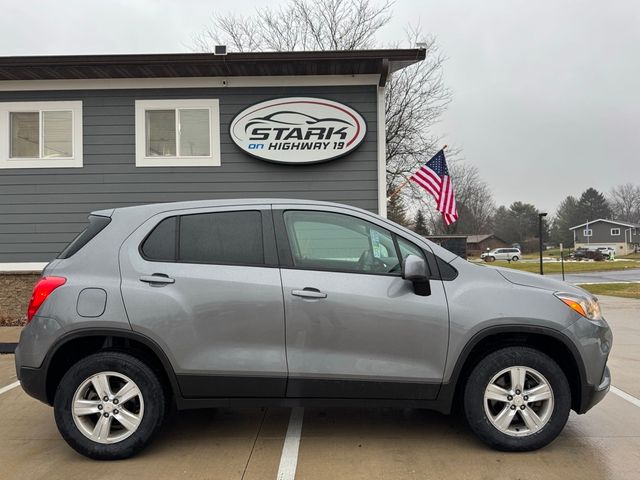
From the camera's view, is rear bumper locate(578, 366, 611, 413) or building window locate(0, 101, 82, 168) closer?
rear bumper locate(578, 366, 611, 413)

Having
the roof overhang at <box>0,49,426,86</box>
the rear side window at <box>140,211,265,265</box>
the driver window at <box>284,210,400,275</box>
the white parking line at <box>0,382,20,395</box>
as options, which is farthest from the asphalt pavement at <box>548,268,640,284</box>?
the white parking line at <box>0,382,20,395</box>

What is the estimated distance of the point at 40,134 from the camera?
29.3ft

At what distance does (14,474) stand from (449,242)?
7315 mm

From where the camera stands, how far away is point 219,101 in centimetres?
887

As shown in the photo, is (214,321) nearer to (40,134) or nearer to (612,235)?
(40,134)

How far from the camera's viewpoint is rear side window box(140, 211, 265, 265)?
11.8ft

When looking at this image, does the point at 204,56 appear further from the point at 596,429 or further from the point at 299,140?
the point at 596,429

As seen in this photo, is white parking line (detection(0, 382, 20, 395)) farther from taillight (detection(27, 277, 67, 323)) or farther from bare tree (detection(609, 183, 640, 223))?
bare tree (detection(609, 183, 640, 223))

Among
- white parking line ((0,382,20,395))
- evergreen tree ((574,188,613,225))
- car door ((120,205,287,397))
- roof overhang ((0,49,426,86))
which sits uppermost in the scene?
evergreen tree ((574,188,613,225))

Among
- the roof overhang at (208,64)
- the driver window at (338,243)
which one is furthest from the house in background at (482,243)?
the driver window at (338,243)

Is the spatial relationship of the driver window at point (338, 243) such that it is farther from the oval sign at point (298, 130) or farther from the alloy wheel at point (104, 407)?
the oval sign at point (298, 130)

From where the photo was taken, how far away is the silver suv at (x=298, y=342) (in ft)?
11.2

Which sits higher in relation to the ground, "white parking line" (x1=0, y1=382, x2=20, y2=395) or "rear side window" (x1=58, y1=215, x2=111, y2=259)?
"rear side window" (x1=58, y1=215, x2=111, y2=259)

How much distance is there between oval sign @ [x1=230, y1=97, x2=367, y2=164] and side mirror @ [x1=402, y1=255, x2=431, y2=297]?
5571 mm
